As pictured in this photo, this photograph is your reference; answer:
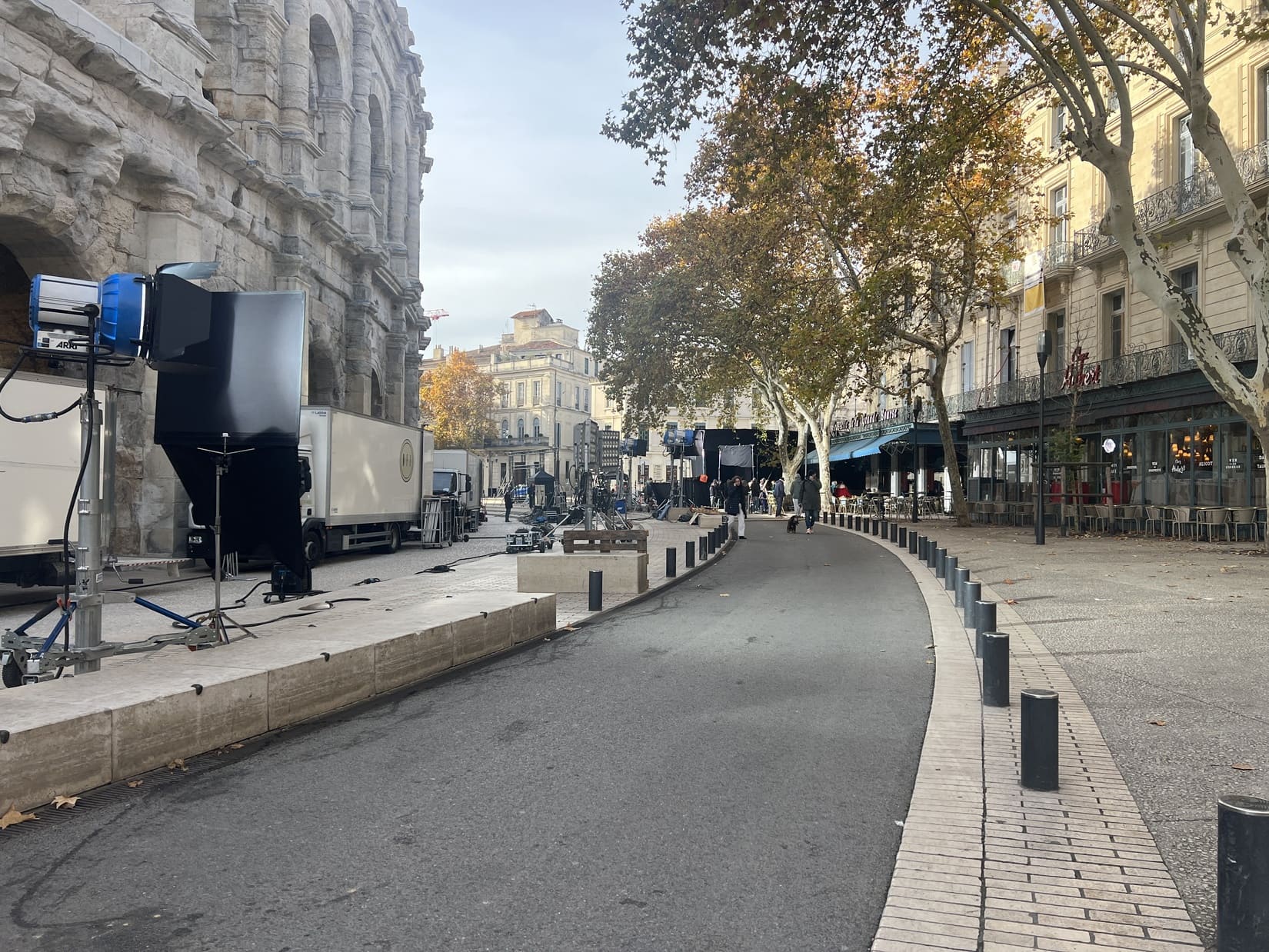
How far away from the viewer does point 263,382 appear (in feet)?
23.2

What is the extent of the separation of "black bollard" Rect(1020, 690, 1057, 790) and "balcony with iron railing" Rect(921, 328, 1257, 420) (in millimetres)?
20737

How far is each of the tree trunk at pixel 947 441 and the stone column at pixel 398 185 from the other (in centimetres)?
2187

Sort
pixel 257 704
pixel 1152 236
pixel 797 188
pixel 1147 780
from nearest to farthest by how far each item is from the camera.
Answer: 1. pixel 1147 780
2. pixel 257 704
3. pixel 1152 236
4. pixel 797 188

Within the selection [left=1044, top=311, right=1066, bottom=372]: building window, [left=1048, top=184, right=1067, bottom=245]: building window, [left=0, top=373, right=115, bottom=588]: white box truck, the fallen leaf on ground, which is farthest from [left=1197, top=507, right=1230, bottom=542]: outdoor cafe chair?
the fallen leaf on ground

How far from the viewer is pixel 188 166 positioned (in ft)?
59.3

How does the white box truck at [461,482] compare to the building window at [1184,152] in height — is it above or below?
below

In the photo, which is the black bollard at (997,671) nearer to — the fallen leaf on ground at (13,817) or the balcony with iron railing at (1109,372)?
the fallen leaf on ground at (13,817)

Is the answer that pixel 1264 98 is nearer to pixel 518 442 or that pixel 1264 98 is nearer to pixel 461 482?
pixel 461 482

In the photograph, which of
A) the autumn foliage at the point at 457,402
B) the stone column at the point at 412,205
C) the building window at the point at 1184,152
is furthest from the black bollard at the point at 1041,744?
the autumn foliage at the point at 457,402

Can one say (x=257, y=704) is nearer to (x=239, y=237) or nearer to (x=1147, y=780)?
(x=1147, y=780)

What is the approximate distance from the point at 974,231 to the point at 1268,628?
63.3 ft

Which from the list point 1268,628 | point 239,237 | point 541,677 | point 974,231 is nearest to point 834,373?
point 974,231

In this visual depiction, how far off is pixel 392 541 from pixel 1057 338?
77.1ft

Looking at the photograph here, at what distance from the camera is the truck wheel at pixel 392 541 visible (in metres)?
21.5
